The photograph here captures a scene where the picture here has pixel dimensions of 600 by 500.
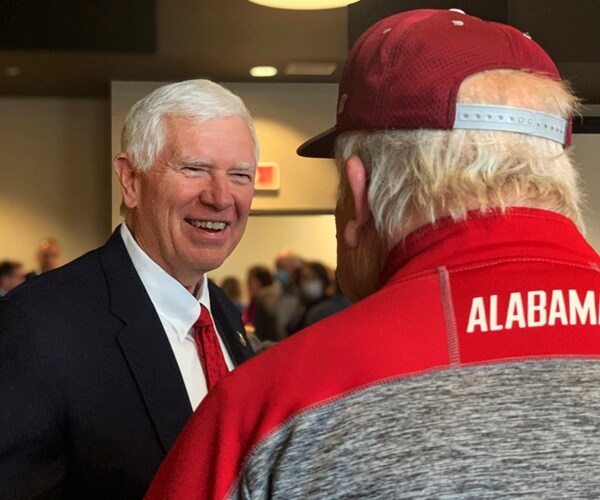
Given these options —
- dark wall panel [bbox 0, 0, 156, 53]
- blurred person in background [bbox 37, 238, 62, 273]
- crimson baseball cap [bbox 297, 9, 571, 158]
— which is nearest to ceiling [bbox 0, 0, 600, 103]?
dark wall panel [bbox 0, 0, 156, 53]

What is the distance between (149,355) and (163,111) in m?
0.57

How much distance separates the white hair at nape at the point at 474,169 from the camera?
90 centimetres

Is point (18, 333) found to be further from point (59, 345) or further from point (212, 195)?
point (212, 195)

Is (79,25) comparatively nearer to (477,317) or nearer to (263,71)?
(263,71)

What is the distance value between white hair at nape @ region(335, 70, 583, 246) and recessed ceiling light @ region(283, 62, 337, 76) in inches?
268

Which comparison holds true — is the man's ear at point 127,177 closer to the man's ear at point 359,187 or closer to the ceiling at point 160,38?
the man's ear at point 359,187

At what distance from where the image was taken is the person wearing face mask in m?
5.55

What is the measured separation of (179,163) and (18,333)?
1.92 feet

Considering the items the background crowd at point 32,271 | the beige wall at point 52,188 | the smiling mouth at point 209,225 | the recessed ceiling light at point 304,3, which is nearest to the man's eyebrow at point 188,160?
the smiling mouth at point 209,225

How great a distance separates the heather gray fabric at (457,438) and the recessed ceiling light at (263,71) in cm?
710

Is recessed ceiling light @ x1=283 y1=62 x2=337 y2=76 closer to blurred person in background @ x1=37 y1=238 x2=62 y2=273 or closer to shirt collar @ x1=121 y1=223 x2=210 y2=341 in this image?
blurred person in background @ x1=37 y1=238 x2=62 y2=273

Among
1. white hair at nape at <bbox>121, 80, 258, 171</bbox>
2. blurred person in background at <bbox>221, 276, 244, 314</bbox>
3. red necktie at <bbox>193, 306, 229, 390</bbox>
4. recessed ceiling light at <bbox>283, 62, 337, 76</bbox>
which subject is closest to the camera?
red necktie at <bbox>193, 306, 229, 390</bbox>

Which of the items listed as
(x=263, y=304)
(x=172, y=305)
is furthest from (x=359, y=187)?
(x=263, y=304)

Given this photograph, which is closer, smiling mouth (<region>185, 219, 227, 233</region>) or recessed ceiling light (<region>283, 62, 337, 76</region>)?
smiling mouth (<region>185, 219, 227, 233</region>)
